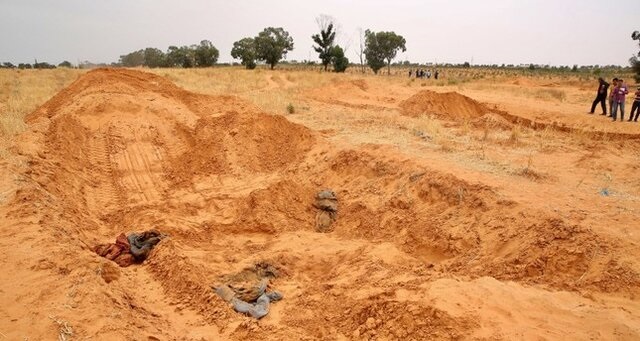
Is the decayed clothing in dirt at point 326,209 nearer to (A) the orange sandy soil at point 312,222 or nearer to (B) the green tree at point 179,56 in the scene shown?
(A) the orange sandy soil at point 312,222

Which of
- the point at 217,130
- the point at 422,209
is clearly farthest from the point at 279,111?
the point at 422,209

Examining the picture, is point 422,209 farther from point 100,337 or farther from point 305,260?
point 100,337

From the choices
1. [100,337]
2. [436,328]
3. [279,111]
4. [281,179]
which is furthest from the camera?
[279,111]

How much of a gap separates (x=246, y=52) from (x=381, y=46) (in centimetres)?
1337

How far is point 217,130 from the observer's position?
440 inches

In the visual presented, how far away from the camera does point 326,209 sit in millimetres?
8156

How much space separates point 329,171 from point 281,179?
1.05 metres

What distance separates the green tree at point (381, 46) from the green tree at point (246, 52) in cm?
1181

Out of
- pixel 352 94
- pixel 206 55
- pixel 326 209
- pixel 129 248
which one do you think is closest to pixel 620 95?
pixel 326 209

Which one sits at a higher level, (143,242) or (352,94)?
(352,94)

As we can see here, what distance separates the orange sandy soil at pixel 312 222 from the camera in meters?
4.38

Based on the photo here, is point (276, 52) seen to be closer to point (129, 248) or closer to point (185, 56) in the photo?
point (185, 56)

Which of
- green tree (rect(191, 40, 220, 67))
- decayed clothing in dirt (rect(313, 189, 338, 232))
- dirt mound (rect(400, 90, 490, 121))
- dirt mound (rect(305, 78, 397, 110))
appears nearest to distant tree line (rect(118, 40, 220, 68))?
green tree (rect(191, 40, 220, 67))

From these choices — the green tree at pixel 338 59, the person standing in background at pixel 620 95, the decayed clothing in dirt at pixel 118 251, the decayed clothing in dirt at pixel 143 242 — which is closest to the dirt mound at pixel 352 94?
the person standing in background at pixel 620 95
